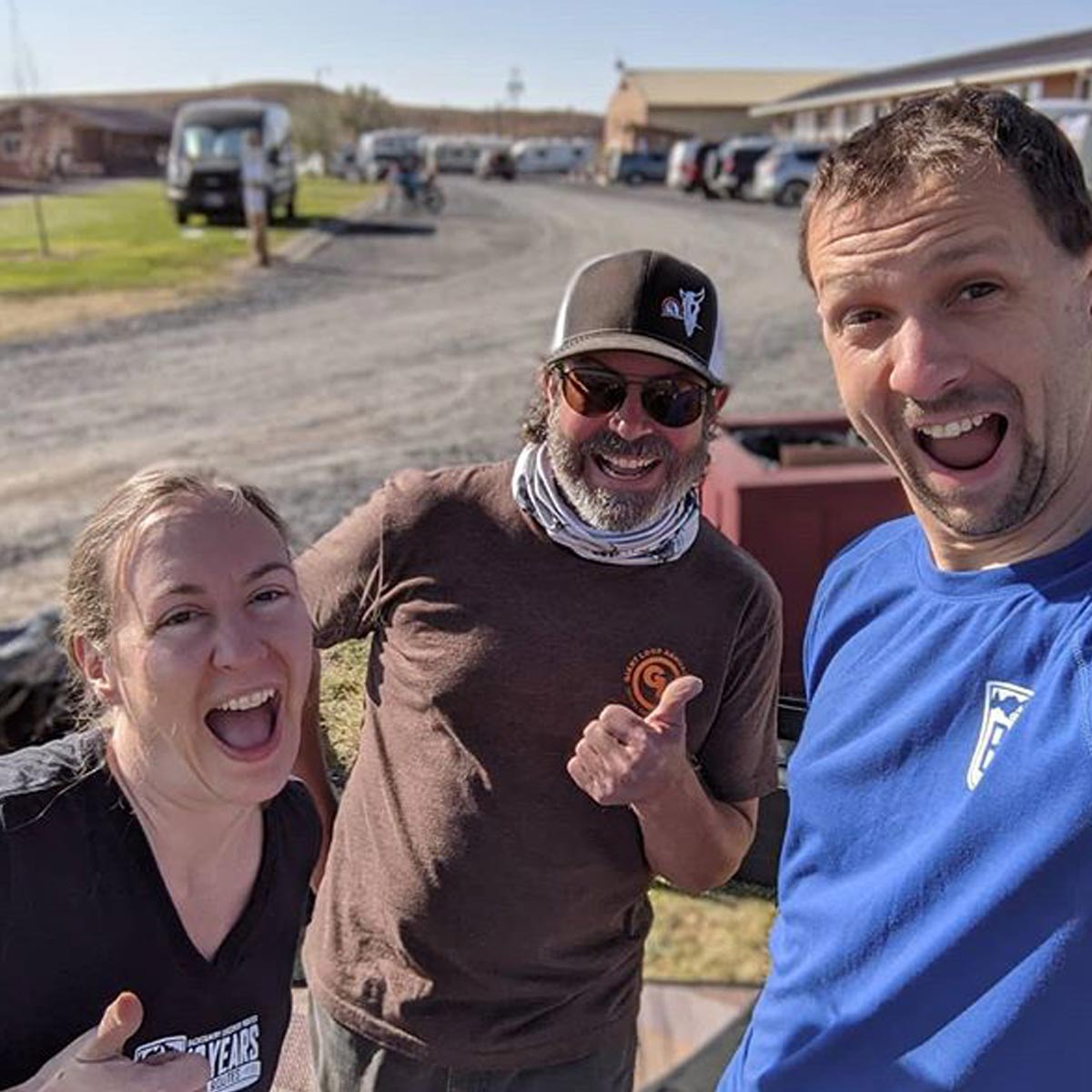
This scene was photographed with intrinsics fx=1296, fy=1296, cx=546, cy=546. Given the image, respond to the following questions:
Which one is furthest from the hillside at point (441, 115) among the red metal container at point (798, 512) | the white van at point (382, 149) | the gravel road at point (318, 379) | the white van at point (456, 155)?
the red metal container at point (798, 512)

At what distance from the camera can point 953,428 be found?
1648mm

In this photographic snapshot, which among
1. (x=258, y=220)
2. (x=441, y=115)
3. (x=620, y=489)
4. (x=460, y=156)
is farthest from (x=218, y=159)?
(x=441, y=115)

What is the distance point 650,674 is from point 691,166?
1799 inches

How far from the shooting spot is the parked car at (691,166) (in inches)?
1757

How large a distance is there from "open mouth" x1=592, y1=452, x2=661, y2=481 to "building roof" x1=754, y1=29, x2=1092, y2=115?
2589cm

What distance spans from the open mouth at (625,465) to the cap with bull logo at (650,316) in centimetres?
18

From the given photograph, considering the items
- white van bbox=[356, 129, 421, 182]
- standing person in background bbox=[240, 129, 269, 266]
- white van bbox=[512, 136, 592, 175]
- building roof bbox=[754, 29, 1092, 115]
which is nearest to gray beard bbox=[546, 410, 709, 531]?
standing person in background bbox=[240, 129, 269, 266]

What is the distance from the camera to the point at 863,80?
58469mm

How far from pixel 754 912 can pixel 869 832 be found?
2.28 metres

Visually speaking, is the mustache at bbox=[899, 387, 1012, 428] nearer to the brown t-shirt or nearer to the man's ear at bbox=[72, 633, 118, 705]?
the brown t-shirt

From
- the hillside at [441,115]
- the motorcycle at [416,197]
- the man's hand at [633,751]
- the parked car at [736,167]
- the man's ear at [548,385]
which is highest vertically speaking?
the man's ear at [548,385]

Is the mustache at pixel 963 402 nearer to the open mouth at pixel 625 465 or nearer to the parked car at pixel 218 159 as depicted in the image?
the open mouth at pixel 625 465

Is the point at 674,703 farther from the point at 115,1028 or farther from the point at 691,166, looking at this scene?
the point at 691,166

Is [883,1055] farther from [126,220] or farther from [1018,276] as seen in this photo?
[126,220]
